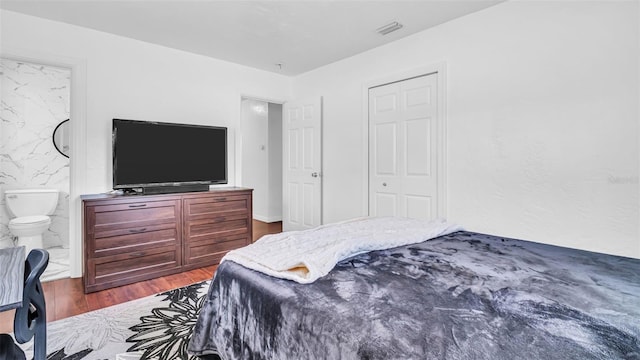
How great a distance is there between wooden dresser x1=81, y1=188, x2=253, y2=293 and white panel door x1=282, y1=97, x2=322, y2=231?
3.28 ft

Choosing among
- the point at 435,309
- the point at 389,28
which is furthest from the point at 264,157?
the point at 435,309

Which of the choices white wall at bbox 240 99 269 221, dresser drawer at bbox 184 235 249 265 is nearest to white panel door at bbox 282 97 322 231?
dresser drawer at bbox 184 235 249 265

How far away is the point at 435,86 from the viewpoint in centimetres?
310

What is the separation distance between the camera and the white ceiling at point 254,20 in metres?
2.65

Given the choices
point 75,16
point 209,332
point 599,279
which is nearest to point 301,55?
point 75,16

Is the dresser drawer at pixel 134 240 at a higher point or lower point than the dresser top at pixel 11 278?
lower

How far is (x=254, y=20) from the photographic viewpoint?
2918mm

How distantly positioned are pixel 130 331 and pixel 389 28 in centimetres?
338

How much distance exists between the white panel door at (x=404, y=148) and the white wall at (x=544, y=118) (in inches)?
7.7

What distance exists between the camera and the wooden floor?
2365 millimetres

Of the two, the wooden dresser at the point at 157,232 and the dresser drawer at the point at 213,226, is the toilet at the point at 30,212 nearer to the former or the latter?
the wooden dresser at the point at 157,232

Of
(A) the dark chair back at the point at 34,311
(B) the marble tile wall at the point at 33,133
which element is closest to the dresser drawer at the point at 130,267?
(A) the dark chair back at the point at 34,311

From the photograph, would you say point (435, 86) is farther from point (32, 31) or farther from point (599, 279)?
point (32, 31)

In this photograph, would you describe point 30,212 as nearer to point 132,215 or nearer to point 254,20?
point 132,215
